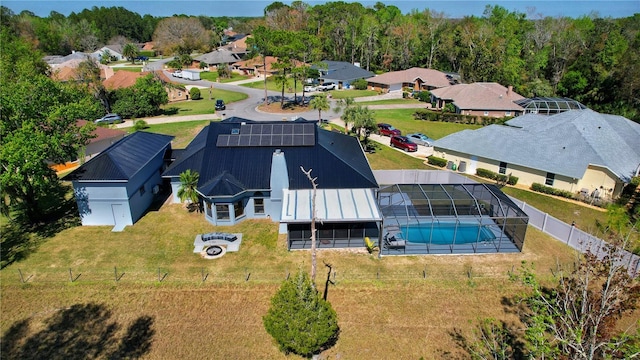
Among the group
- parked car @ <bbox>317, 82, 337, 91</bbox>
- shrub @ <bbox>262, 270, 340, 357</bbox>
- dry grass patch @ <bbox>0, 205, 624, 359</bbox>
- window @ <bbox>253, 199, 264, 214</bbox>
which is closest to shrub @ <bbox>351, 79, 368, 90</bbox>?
parked car @ <bbox>317, 82, 337, 91</bbox>

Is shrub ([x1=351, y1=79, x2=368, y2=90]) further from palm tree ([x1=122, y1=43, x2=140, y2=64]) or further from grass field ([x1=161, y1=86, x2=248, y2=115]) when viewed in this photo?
palm tree ([x1=122, y1=43, x2=140, y2=64])

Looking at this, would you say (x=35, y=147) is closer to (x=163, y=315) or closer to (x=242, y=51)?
(x=163, y=315)

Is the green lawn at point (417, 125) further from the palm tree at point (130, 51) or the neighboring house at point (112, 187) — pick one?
the palm tree at point (130, 51)

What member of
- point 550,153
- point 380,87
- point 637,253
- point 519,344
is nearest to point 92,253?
point 519,344

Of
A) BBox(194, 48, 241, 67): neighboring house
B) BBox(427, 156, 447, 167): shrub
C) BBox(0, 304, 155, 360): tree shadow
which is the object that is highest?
BBox(194, 48, 241, 67): neighboring house

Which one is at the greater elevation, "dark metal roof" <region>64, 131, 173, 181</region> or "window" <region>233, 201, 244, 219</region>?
"dark metal roof" <region>64, 131, 173, 181</region>

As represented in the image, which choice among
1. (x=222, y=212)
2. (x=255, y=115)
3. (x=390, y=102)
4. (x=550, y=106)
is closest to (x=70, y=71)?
(x=255, y=115)
